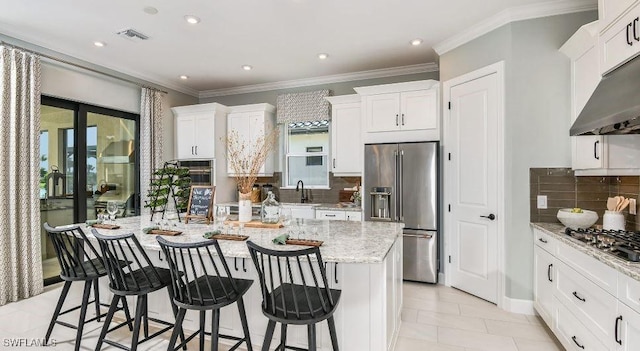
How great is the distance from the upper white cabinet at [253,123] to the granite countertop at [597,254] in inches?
151

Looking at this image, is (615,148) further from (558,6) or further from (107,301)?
(107,301)

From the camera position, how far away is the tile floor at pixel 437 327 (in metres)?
2.49

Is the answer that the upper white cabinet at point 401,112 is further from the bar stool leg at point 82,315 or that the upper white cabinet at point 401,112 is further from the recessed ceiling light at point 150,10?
the bar stool leg at point 82,315

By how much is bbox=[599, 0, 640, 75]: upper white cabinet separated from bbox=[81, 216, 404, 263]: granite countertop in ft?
5.99

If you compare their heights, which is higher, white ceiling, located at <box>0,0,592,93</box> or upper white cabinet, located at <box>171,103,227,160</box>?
white ceiling, located at <box>0,0,592,93</box>

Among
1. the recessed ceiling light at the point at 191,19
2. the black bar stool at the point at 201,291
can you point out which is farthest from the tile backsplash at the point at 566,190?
the recessed ceiling light at the point at 191,19

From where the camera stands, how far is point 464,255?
359 cm

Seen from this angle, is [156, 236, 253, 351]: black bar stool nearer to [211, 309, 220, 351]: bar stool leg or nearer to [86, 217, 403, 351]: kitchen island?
[211, 309, 220, 351]: bar stool leg

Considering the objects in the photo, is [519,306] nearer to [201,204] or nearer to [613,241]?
[613,241]

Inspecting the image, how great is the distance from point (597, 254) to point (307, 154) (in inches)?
158

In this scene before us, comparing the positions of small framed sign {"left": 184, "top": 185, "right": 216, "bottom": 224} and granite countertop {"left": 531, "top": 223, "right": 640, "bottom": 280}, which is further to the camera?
small framed sign {"left": 184, "top": 185, "right": 216, "bottom": 224}

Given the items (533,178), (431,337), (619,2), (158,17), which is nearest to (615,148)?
(533,178)

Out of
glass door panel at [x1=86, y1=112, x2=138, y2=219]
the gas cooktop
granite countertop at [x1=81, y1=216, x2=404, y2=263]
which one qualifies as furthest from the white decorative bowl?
glass door panel at [x1=86, y1=112, x2=138, y2=219]

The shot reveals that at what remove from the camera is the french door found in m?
3.91
